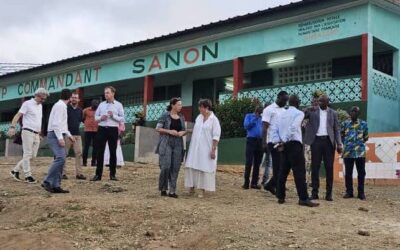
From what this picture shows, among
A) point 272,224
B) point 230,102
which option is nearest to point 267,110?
point 272,224

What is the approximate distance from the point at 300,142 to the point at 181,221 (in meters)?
2.44

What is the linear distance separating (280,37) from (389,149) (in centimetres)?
560

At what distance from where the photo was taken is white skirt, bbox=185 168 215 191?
9391mm

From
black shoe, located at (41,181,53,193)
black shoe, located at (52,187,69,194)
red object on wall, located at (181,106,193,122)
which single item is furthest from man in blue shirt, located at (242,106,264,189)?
red object on wall, located at (181,106,193,122)

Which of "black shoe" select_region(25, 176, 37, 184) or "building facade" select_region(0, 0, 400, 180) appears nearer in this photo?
"black shoe" select_region(25, 176, 37, 184)

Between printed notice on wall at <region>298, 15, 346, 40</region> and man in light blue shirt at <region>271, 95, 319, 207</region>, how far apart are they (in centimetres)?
756

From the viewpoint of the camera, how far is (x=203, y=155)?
9383 millimetres

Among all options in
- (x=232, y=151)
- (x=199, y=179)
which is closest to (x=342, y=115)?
(x=232, y=151)

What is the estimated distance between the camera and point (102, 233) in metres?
7.13

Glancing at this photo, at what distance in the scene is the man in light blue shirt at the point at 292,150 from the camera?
8805 millimetres

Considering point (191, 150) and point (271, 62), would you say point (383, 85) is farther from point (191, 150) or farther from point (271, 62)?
point (191, 150)

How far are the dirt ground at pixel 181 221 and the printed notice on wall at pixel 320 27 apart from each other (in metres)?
7.18

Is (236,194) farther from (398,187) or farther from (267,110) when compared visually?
(398,187)

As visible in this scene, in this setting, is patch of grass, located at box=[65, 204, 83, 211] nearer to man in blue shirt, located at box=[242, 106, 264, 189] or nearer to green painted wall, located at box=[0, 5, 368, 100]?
man in blue shirt, located at box=[242, 106, 264, 189]
